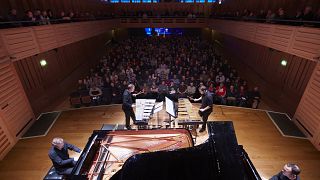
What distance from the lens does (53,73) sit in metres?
8.99

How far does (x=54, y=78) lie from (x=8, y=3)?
10.8ft

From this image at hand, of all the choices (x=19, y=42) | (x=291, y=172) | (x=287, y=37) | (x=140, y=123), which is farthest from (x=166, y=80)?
(x=291, y=172)

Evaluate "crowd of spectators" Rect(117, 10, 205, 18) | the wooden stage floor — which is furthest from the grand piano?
"crowd of spectators" Rect(117, 10, 205, 18)

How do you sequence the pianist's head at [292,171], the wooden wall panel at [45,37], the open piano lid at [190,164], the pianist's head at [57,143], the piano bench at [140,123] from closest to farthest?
the open piano lid at [190,164] < the pianist's head at [292,171] < the pianist's head at [57,143] < the piano bench at [140,123] < the wooden wall panel at [45,37]

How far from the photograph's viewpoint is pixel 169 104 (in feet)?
17.2

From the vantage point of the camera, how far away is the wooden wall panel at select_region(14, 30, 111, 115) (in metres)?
7.32

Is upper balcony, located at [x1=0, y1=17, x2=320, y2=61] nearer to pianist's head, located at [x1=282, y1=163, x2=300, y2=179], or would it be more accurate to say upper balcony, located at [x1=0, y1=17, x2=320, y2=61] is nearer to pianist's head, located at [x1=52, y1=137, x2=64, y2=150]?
pianist's head, located at [x1=52, y1=137, x2=64, y2=150]

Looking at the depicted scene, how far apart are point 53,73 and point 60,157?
244 inches

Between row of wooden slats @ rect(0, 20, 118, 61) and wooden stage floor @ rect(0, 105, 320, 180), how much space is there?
2415mm

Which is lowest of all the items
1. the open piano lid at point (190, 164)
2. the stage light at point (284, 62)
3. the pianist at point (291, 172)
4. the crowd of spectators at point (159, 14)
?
the pianist at point (291, 172)

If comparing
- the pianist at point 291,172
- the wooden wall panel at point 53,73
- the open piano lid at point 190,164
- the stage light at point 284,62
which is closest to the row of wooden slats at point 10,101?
the wooden wall panel at point 53,73

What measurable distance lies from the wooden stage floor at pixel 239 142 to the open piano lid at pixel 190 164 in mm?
2449

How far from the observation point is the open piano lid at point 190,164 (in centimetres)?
252

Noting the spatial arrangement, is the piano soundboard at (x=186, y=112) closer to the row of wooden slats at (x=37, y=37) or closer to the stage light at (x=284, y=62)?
the stage light at (x=284, y=62)
